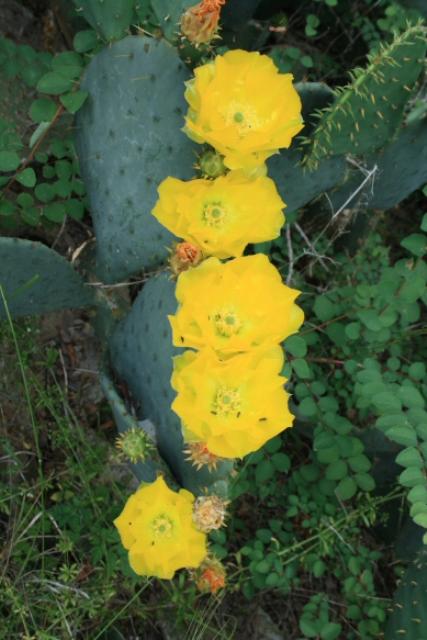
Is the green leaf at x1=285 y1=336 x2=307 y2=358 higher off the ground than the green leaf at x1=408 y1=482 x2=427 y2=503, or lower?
lower

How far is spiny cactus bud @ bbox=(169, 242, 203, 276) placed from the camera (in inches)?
44.5

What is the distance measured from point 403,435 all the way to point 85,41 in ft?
2.99

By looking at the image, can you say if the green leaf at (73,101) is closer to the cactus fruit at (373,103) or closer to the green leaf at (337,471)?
the cactus fruit at (373,103)

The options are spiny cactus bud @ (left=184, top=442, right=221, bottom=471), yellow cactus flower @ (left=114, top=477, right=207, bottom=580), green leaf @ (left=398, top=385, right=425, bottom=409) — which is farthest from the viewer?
green leaf @ (left=398, top=385, right=425, bottom=409)

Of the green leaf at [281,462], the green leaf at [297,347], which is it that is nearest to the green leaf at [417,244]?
the green leaf at [297,347]

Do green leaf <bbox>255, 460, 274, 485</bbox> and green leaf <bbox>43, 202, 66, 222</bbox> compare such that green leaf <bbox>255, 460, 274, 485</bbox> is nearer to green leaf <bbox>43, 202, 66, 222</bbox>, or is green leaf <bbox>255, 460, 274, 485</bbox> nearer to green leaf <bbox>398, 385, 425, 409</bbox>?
green leaf <bbox>398, 385, 425, 409</bbox>

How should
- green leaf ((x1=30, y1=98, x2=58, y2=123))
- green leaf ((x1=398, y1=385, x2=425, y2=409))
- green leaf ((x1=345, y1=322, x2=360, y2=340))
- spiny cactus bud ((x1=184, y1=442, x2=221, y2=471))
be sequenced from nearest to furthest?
spiny cactus bud ((x1=184, y1=442, x2=221, y2=471)) < green leaf ((x1=398, y1=385, x2=425, y2=409)) < green leaf ((x1=30, y1=98, x2=58, y2=123)) < green leaf ((x1=345, y1=322, x2=360, y2=340))

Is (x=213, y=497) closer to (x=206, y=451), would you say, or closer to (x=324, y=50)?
(x=206, y=451)

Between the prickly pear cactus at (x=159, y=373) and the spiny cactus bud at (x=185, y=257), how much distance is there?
0.52ft

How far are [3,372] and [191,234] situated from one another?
83cm

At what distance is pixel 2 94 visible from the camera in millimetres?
1743

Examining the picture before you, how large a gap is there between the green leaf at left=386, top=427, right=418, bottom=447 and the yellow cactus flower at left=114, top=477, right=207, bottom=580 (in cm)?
36

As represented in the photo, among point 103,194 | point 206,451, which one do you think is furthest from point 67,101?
point 206,451

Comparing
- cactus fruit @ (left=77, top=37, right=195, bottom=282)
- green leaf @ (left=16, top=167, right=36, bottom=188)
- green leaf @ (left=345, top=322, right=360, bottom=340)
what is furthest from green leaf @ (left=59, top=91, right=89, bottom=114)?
green leaf @ (left=345, top=322, right=360, bottom=340)
